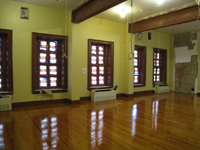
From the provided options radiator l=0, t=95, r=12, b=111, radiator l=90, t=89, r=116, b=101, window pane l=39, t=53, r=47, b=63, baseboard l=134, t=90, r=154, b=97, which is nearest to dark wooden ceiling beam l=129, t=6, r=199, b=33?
radiator l=90, t=89, r=116, b=101

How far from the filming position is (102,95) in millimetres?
6328

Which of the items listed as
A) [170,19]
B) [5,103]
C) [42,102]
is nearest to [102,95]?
[42,102]

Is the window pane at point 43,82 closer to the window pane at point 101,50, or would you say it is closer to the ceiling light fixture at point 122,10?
the window pane at point 101,50

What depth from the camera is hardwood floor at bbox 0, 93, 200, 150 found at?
8.44ft

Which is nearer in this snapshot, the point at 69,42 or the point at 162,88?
the point at 69,42

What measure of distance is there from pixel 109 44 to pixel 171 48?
4.72 meters

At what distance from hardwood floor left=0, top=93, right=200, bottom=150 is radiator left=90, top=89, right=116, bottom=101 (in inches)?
59.3

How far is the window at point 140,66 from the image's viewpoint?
830cm

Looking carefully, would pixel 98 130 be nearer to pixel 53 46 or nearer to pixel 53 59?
pixel 53 59

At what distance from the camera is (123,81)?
7398 millimetres

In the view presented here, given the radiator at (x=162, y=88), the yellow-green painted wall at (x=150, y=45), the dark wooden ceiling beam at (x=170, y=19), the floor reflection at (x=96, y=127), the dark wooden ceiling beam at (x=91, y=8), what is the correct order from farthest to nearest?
the radiator at (x=162, y=88)
the yellow-green painted wall at (x=150, y=45)
the dark wooden ceiling beam at (x=170, y=19)
the dark wooden ceiling beam at (x=91, y=8)
the floor reflection at (x=96, y=127)

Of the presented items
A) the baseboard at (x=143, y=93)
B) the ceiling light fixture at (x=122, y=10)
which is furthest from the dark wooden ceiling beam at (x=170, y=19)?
the baseboard at (x=143, y=93)

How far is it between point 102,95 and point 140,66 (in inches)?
125

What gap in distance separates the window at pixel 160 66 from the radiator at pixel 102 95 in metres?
3.60
